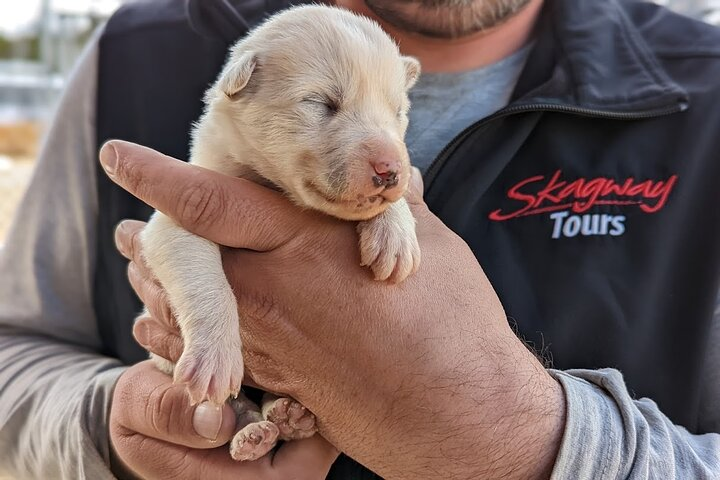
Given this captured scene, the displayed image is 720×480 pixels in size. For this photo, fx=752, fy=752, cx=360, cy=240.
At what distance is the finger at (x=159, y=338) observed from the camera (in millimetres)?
1742

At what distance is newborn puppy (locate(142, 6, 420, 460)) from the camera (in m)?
1.52

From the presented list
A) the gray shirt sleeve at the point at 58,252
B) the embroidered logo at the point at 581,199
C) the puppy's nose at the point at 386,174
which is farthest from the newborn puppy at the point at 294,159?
the gray shirt sleeve at the point at 58,252

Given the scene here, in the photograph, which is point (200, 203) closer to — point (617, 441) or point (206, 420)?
point (206, 420)

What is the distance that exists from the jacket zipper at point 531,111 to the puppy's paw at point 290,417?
69cm

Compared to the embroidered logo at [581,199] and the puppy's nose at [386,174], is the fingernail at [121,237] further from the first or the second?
the embroidered logo at [581,199]

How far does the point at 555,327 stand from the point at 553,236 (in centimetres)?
24

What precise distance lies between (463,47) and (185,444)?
1379 mm

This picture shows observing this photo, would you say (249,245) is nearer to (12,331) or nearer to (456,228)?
(456,228)

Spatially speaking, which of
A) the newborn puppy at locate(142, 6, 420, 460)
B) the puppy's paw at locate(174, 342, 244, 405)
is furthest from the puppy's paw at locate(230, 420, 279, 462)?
the puppy's paw at locate(174, 342, 244, 405)

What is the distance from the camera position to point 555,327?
1.97m

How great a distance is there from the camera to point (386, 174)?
4.83 feet

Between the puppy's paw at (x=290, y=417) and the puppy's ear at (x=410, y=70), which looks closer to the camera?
the puppy's paw at (x=290, y=417)

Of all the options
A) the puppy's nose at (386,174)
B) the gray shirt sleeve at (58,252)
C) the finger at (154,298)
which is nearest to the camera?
the puppy's nose at (386,174)

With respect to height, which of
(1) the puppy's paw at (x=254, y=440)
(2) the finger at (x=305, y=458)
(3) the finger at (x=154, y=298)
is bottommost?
(2) the finger at (x=305, y=458)
